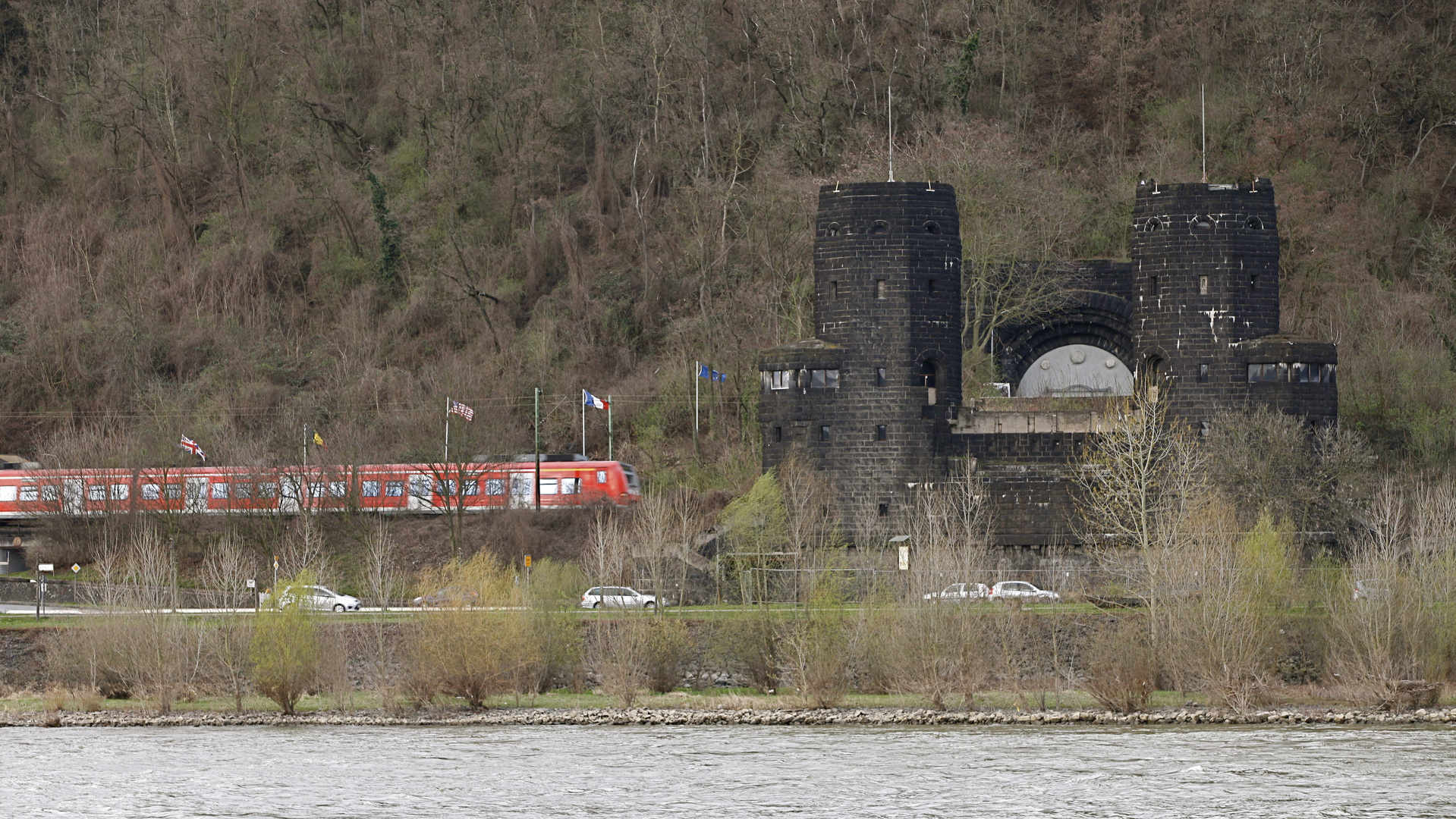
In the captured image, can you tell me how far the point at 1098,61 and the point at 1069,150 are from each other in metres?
5.26

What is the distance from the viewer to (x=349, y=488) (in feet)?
241

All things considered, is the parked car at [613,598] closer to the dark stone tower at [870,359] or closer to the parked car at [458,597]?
the parked car at [458,597]

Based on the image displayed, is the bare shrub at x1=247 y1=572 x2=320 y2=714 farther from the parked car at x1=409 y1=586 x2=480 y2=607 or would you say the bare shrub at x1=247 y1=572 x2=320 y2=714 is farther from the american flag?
the american flag

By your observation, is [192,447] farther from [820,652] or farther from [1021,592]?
[820,652]

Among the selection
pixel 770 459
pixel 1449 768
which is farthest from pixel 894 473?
pixel 1449 768

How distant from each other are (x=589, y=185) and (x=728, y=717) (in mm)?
52433

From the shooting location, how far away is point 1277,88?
88.1 metres

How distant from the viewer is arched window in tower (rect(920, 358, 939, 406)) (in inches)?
2645

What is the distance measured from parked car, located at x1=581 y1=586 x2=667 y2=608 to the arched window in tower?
38.6 feet

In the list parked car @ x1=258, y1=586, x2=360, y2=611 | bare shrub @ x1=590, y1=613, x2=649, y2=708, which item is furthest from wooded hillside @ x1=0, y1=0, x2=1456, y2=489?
bare shrub @ x1=590, y1=613, x2=649, y2=708

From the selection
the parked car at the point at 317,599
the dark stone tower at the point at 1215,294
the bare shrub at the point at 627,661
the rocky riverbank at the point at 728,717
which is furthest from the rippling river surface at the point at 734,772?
the dark stone tower at the point at 1215,294

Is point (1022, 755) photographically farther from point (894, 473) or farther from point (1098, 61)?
point (1098, 61)

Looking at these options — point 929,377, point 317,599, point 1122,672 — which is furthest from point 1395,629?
point 317,599

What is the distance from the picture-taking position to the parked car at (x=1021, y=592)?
56219 millimetres
